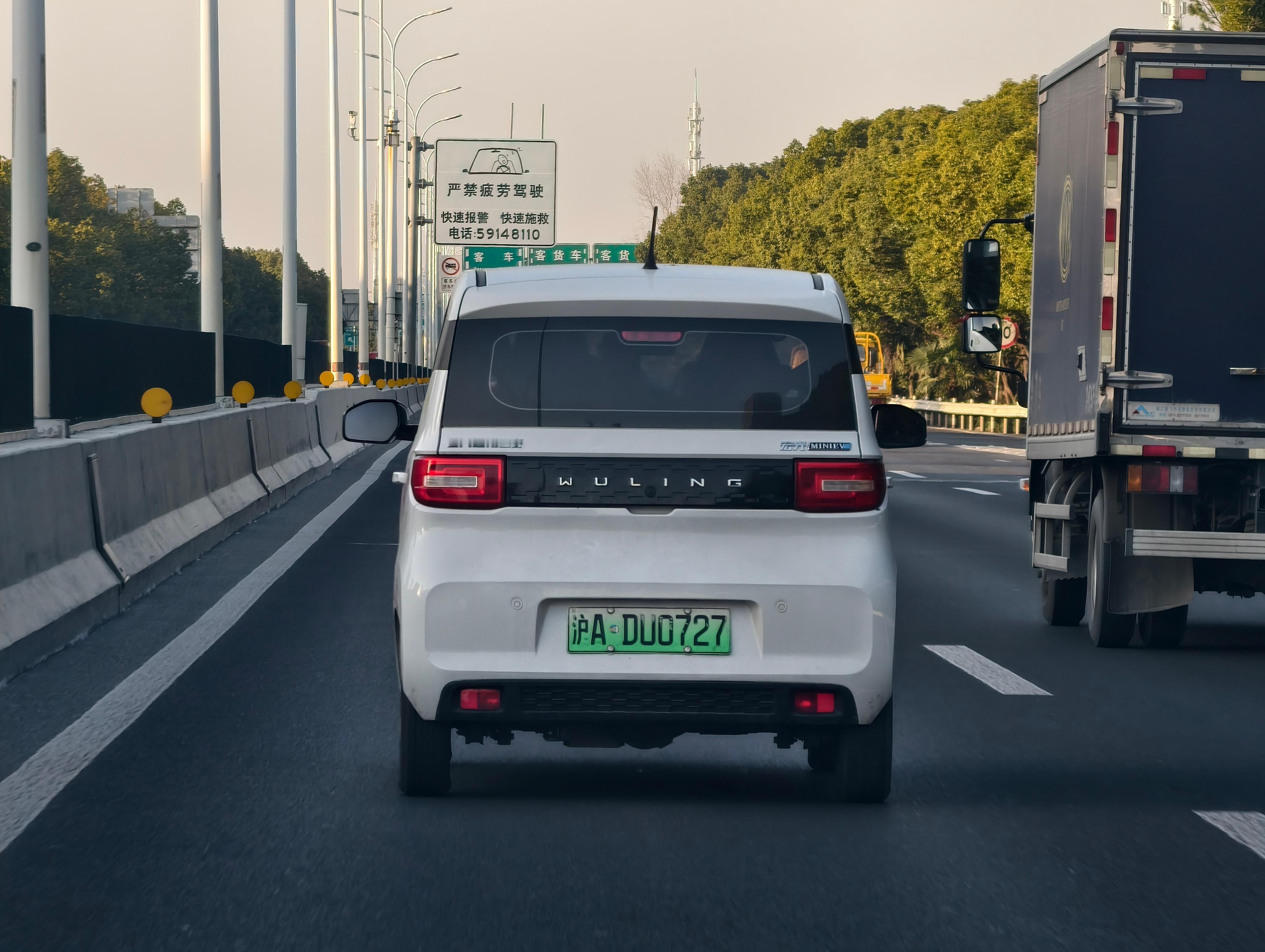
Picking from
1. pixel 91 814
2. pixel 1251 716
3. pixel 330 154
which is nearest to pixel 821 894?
pixel 91 814

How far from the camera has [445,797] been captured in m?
6.08

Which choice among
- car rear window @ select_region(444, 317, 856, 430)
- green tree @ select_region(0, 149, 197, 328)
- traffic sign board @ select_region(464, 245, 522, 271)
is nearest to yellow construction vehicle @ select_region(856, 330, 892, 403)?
traffic sign board @ select_region(464, 245, 522, 271)

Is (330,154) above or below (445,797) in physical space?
above

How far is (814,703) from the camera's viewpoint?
5.64 metres

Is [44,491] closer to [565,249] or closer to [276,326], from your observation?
[565,249]

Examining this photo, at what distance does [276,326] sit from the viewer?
644 ft

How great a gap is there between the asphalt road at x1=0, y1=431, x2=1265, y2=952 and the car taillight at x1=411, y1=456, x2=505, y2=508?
948mm

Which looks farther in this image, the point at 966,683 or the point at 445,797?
the point at 966,683

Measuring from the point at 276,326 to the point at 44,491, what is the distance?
190m

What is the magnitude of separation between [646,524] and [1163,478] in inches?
193

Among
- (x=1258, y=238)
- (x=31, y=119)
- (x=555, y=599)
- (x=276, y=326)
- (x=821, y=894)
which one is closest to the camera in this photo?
(x=821, y=894)

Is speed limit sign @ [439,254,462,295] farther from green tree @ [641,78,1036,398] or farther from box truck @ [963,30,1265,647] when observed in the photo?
box truck @ [963,30,1265,647]

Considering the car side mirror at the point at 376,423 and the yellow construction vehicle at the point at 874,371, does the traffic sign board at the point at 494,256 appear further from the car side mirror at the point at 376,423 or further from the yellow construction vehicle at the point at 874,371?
the car side mirror at the point at 376,423

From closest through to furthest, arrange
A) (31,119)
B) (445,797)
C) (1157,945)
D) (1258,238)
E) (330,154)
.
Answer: (1157,945) → (445,797) → (1258,238) → (31,119) → (330,154)
